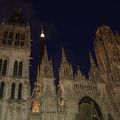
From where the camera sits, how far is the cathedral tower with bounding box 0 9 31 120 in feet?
109

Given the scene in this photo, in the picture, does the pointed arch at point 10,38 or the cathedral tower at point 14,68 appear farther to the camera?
the pointed arch at point 10,38

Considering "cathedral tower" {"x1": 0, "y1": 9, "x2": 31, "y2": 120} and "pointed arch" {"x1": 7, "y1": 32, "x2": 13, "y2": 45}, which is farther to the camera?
"pointed arch" {"x1": 7, "y1": 32, "x2": 13, "y2": 45}

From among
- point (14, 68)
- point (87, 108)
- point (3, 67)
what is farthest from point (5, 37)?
point (87, 108)

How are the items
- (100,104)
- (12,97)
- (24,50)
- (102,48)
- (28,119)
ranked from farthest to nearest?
(102,48) < (24,50) < (100,104) < (12,97) < (28,119)

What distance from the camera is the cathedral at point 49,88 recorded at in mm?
33781

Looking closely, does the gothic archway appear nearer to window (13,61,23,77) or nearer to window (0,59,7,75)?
window (13,61,23,77)

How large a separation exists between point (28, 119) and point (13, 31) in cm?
1953

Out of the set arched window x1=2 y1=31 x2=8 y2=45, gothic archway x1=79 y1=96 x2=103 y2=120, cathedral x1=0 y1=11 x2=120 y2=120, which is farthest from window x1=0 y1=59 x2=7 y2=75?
gothic archway x1=79 y1=96 x2=103 y2=120

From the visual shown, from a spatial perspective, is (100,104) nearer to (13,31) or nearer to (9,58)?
(9,58)

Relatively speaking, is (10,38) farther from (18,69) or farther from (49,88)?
(49,88)

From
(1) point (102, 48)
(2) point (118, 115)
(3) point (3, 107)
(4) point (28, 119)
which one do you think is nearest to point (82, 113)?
(2) point (118, 115)

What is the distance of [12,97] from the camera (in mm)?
34812

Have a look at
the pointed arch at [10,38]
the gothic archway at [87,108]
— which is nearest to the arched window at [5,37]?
the pointed arch at [10,38]

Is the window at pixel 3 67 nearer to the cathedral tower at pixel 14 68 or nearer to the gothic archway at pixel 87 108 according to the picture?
the cathedral tower at pixel 14 68
